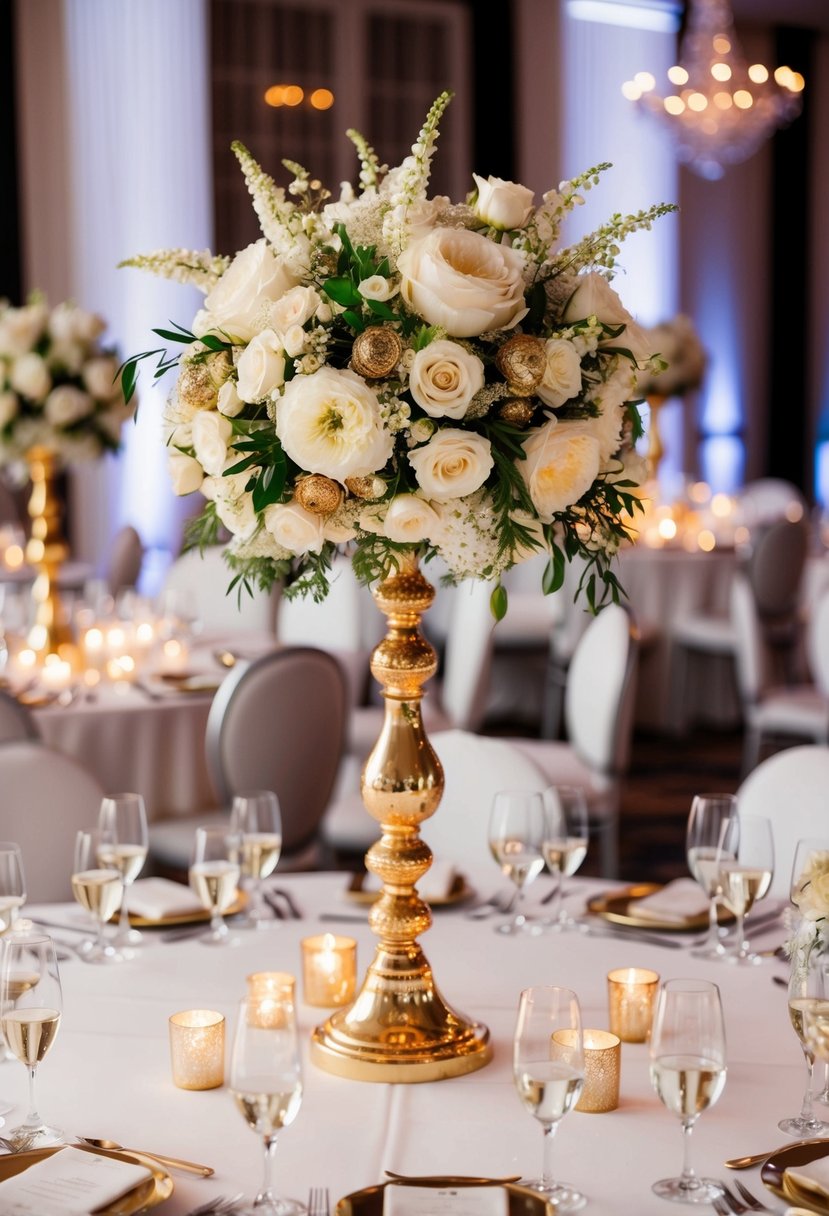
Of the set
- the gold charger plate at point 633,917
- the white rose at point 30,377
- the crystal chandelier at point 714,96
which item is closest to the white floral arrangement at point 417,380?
the gold charger plate at point 633,917

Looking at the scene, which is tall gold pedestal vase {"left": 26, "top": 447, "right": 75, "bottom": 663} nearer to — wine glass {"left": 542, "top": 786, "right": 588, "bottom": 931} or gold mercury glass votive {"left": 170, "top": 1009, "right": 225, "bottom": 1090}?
wine glass {"left": 542, "top": 786, "right": 588, "bottom": 931}

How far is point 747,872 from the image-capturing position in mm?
2291

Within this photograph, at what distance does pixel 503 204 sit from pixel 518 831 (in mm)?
981

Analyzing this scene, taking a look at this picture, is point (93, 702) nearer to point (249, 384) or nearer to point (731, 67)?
point (249, 384)

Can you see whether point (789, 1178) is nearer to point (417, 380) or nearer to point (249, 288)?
point (417, 380)

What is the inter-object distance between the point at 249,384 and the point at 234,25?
895 cm

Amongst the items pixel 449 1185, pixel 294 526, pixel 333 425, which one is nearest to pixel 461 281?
pixel 333 425

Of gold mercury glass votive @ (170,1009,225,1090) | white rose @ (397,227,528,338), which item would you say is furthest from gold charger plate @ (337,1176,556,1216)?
white rose @ (397,227,528,338)

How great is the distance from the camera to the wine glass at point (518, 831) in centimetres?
232

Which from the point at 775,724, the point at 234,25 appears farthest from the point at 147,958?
the point at 234,25

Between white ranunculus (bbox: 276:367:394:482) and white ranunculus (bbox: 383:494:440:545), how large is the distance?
62 millimetres

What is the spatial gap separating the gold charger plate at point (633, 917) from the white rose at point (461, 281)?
111cm

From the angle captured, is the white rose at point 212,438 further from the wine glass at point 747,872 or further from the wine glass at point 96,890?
the wine glass at point 747,872

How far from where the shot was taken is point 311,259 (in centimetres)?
182
